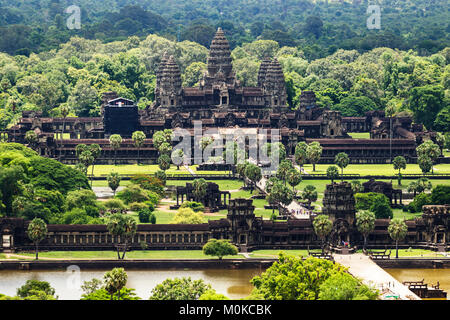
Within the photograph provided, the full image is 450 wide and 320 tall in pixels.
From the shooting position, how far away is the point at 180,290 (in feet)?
294

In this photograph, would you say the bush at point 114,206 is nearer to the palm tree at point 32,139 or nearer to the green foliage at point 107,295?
the palm tree at point 32,139

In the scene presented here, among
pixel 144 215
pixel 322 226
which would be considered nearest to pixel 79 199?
pixel 144 215

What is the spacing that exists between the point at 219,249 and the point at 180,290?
25.2m

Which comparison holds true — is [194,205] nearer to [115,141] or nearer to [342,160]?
[342,160]

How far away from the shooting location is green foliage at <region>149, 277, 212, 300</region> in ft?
293

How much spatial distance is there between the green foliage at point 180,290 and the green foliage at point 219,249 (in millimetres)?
23220

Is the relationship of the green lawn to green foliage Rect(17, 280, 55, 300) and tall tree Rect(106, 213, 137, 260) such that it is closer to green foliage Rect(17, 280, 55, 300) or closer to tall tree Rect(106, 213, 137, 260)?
tall tree Rect(106, 213, 137, 260)

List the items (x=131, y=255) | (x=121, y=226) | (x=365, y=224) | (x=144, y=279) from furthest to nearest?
(x=365, y=224), (x=131, y=255), (x=121, y=226), (x=144, y=279)

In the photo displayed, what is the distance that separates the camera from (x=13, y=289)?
338 ft

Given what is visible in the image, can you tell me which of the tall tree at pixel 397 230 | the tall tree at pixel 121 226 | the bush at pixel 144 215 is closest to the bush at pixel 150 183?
the bush at pixel 144 215

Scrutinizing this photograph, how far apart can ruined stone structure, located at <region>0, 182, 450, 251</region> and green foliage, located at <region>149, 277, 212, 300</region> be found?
29.1 meters

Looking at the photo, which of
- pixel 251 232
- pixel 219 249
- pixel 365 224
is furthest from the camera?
pixel 251 232

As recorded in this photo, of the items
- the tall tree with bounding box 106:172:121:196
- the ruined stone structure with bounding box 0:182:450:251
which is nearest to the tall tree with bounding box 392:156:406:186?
the tall tree with bounding box 106:172:121:196
